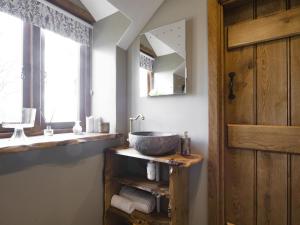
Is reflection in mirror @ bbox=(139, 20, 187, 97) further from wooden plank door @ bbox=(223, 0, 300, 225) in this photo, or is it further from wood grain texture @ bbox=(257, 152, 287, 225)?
wood grain texture @ bbox=(257, 152, 287, 225)

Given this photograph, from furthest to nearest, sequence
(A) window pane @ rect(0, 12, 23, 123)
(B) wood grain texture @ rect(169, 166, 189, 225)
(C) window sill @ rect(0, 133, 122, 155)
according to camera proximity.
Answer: (A) window pane @ rect(0, 12, 23, 123)
(B) wood grain texture @ rect(169, 166, 189, 225)
(C) window sill @ rect(0, 133, 122, 155)

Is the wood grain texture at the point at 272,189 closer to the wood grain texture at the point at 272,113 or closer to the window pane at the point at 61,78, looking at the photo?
the wood grain texture at the point at 272,113

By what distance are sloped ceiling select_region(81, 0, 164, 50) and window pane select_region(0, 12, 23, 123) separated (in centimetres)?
67

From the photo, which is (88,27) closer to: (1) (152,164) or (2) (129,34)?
(2) (129,34)

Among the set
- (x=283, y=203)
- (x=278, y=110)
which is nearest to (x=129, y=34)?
(x=278, y=110)

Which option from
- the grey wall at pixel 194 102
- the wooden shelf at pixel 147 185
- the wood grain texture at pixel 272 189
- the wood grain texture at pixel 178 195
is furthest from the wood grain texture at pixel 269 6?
the wooden shelf at pixel 147 185

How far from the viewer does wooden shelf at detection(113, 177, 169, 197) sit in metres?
1.39

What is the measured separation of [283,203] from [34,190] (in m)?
1.58

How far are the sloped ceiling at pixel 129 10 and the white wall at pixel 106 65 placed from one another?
0.06 metres

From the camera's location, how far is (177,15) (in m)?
1.59

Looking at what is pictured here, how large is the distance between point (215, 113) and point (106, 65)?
1108 millimetres

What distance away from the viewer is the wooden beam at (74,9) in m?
1.63

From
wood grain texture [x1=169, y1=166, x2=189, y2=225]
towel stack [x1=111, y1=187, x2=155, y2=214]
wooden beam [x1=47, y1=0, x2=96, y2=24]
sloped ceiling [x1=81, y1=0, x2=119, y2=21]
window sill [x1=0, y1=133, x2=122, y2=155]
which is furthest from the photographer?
sloped ceiling [x1=81, y1=0, x2=119, y2=21]

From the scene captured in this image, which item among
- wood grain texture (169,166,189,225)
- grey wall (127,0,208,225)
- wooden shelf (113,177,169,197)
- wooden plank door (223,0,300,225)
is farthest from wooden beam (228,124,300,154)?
wooden shelf (113,177,169,197)
